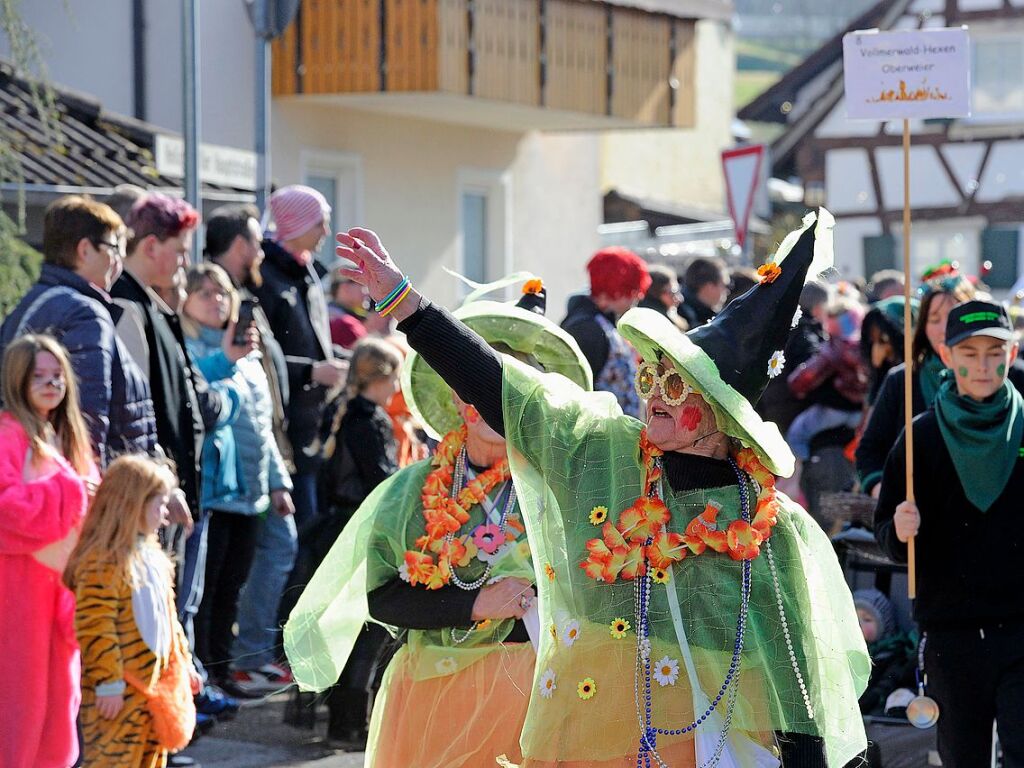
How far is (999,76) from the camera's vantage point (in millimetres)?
31156

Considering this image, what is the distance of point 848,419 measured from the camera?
10633mm

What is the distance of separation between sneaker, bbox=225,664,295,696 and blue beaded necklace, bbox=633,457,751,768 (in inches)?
162

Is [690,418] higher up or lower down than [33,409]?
higher up

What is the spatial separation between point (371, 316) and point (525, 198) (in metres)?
9.79

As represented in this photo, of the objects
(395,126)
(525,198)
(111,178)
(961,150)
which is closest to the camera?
(111,178)

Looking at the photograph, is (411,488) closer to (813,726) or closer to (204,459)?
(813,726)

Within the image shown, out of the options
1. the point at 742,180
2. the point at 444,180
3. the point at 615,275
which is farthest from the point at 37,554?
the point at 444,180

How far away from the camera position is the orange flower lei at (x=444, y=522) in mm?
4586

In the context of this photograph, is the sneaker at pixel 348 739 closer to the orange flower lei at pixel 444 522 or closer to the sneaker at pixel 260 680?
the sneaker at pixel 260 680

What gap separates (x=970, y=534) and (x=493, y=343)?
1.81m

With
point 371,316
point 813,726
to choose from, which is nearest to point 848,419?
point 371,316

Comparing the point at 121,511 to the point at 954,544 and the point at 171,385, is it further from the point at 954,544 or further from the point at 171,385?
the point at 954,544

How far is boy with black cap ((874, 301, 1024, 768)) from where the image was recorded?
5453mm

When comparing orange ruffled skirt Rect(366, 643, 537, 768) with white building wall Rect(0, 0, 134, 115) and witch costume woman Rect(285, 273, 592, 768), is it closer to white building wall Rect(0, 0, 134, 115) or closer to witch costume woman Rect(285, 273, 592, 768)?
witch costume woman Rect(285, 273, 592, 768)
